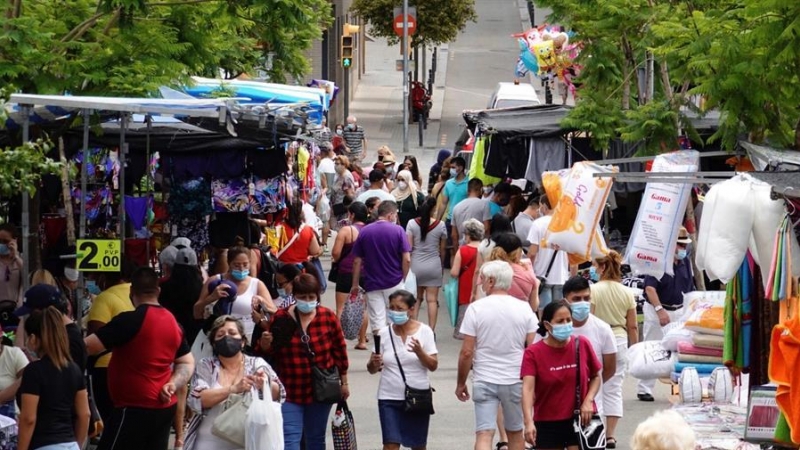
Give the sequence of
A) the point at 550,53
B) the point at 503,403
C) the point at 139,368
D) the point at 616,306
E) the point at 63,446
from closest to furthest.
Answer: the point at 63,446 → the point at 139,368 → the point at 503,403 → the point at 616,306 → the point at 550,53

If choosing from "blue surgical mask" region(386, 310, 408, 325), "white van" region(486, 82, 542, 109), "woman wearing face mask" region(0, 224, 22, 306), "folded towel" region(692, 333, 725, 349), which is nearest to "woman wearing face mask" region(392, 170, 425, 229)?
"white van" region(486, 82, 542, 109)

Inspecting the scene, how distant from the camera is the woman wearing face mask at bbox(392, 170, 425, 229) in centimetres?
2377

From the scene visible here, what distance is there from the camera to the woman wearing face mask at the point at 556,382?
10359 millimetres

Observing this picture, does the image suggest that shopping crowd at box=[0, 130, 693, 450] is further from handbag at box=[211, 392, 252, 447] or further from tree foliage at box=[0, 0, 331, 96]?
tree foliage at box=[0, 0, 331, 96]

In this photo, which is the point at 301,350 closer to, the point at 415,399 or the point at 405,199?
the point at 415,399

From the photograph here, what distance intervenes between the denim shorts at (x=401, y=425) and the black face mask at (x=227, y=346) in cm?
157

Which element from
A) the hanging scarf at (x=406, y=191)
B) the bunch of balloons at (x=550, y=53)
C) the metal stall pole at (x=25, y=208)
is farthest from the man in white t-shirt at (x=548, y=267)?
the bunch of balloons at (x=550, y=53)

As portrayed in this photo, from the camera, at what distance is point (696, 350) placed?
10844 millimetres

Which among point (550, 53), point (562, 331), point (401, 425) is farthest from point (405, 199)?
point (562, 331)

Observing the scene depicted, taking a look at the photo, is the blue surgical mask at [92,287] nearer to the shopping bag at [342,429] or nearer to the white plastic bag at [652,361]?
the shopping bag at [342,429]

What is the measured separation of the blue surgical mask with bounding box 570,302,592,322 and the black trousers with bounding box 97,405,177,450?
305cm

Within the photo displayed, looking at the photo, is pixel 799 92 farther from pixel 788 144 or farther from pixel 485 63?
pixel 485 63

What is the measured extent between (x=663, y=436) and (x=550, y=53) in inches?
809

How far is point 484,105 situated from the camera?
50656mm
